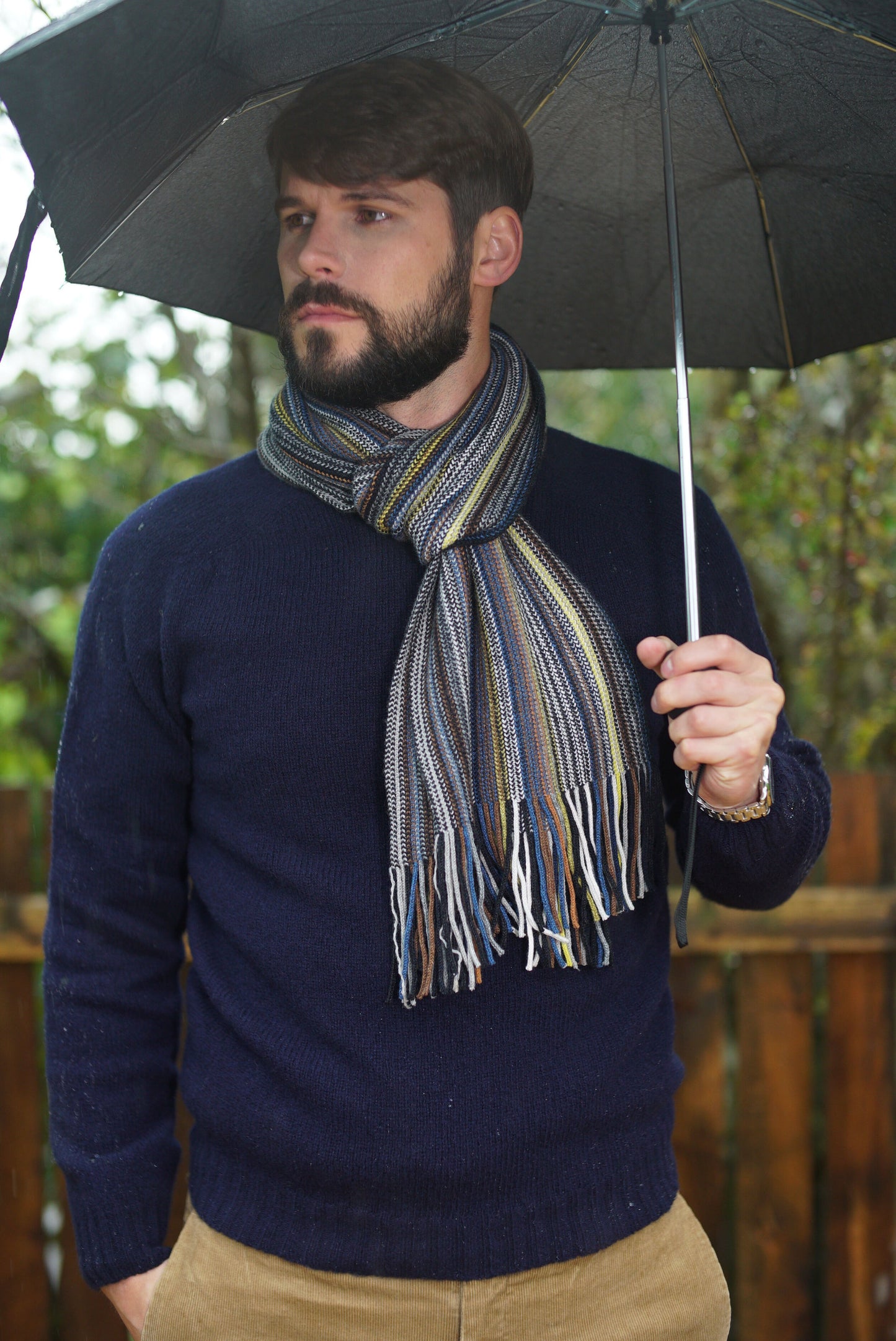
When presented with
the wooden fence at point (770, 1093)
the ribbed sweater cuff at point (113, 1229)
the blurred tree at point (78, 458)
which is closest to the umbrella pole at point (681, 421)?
the ribbed sweater cuff at point (113, 1229)

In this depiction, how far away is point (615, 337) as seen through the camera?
2084 millimetres

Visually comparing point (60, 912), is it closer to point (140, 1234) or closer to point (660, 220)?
point (140, 1234)

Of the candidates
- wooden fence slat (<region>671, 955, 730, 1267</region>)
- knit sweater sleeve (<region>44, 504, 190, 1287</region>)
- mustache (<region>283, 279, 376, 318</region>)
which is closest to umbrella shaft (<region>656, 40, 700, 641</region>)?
mustache (<region>283, 279, 376, 318</region>)

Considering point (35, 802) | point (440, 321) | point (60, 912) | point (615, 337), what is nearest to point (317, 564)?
point (440, 321)

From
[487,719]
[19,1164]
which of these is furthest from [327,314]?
[19,1164]

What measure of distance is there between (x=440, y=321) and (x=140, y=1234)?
4.72 feet

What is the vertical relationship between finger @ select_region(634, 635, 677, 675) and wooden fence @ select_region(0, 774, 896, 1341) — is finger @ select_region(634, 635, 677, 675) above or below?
above

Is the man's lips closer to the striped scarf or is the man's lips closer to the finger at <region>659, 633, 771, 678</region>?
the striped scarf

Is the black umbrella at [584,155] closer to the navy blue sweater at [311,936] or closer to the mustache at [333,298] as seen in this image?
the mustache at [333,298]

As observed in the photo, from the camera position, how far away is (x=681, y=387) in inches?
58.7

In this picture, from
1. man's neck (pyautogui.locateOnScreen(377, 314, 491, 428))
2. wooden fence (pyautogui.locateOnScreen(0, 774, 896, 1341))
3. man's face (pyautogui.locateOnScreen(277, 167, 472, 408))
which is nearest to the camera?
man's face (pyautogui.locateOnScreen(277, 167, 472, 408))

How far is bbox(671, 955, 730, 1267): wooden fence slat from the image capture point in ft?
8.15

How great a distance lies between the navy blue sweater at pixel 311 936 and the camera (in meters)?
1.50

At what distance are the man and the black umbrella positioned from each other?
141mm
